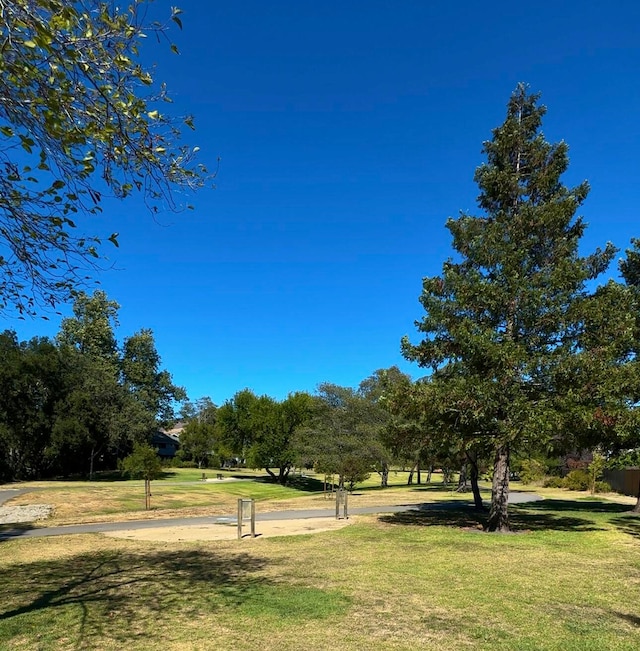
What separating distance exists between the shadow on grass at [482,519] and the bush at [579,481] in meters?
20.7

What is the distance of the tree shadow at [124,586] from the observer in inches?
247

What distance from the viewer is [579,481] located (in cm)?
4056

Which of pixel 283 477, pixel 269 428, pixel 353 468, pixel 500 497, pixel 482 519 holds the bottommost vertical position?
pixel 482 519

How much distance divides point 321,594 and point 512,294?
9.30m

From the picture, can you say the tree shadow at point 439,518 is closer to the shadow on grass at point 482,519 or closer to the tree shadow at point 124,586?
the shadow on grass at point 482,519

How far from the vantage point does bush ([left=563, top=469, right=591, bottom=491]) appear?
39.9 meters

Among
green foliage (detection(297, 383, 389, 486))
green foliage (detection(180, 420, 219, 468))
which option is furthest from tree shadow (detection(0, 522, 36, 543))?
green foliage (detection(180, 420, 219, 468))

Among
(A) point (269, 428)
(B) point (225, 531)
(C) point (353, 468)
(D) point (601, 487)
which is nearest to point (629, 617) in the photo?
(B) point (225, 531)

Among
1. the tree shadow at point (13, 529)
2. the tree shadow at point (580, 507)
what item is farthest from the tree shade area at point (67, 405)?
the tree shadow at point (580, 507)

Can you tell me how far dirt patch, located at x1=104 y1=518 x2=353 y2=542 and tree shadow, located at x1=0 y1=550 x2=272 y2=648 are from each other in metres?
2.92

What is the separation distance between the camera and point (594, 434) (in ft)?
43.8

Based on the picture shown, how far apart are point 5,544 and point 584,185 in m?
18.0

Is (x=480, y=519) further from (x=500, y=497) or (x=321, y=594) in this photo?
(x=321, y=594)

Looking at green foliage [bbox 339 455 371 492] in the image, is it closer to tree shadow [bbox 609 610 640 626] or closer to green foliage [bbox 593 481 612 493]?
green foliage [bbox 593 481 612 493]
